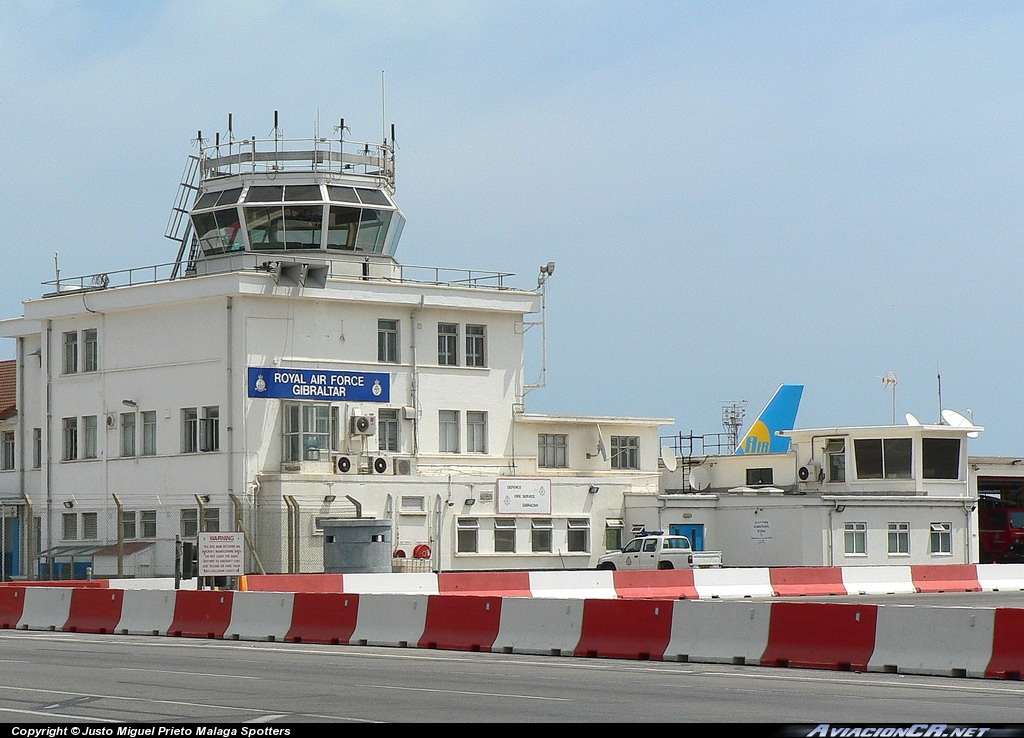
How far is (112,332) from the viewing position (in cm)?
4938

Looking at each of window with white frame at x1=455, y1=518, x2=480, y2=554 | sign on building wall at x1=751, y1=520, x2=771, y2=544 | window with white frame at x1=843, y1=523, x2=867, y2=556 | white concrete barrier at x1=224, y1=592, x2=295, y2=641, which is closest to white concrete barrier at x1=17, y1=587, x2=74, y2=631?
white concrete barrier at x1=224, y1=592, x2=295, y2=641

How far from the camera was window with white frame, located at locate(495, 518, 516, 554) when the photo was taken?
48.4m

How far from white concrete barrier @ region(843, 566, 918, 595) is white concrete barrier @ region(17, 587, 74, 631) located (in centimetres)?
2092

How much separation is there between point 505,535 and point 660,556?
5.97m

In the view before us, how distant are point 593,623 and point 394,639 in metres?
3.64

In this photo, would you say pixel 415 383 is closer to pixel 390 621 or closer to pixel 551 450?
pixel 551 450

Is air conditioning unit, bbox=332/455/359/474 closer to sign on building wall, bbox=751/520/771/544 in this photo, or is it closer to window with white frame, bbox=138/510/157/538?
window with white frame, bbox=138/510/157/538

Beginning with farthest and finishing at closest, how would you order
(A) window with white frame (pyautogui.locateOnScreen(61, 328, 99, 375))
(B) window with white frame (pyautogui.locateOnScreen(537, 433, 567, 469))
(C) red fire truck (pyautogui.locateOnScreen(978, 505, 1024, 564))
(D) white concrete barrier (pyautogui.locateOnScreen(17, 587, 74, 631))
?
(C) red fire truck (pyautogui.locateOnScreen(978, 505, 1024, 564)), (B) window with white frame (pyautogui.locateOnScreen(537, 433, 567, 469)), (A) window with white frame (pyautogui.locateOnScreen(61, 328, 99, 375)), (D) white concrete barrier (pyautogui.locateOnScreen(17, 587, 74, 631))

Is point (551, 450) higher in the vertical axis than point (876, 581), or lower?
higher

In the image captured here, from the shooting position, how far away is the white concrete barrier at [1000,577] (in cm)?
4397

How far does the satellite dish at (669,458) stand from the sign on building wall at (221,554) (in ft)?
93.2

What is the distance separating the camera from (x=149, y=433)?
48344 millimetres

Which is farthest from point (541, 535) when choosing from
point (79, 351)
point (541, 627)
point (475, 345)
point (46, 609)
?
point (541, 627)
